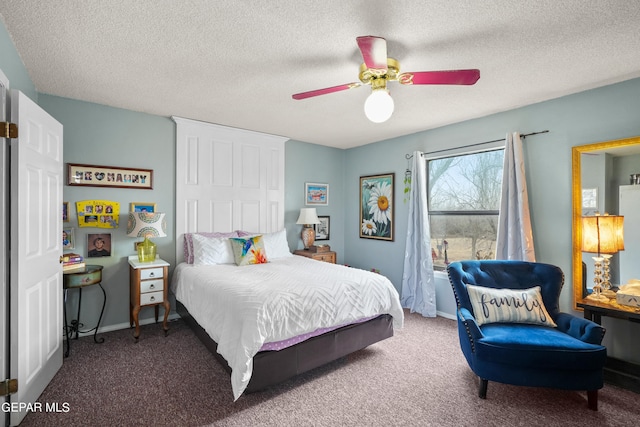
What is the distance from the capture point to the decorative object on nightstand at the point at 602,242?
237cm

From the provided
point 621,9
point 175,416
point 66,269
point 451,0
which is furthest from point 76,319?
point 621,9

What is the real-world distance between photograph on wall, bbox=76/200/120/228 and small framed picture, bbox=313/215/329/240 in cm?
278

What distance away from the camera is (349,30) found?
186 cm

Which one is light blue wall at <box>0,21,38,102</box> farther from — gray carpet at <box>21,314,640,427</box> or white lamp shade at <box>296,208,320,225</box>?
white lamp shade at <box>296,208,320,225</box>

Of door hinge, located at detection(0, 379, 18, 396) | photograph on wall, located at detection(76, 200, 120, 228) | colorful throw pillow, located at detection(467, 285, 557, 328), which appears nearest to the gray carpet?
door hinge, located at detection(0, 379, 18, 396)

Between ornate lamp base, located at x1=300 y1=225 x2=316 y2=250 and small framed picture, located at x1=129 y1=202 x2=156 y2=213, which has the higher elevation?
small framed picture, located at x1=129 y1=202 x2=156 y2=213

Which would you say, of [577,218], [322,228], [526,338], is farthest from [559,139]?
[322,228]

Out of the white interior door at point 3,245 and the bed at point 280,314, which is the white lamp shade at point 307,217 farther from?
the white interior door at point 3,245

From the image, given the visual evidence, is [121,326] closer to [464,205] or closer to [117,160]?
[117,160]

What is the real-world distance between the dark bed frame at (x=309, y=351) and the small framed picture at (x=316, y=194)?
2.53m

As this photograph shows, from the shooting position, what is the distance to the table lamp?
3090 millimetres

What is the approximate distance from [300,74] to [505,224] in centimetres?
264

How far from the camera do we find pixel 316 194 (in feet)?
16.4

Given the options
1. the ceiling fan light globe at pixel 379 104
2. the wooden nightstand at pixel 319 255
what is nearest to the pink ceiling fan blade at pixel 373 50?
the ceiling fan light globe at pixel 379 104
